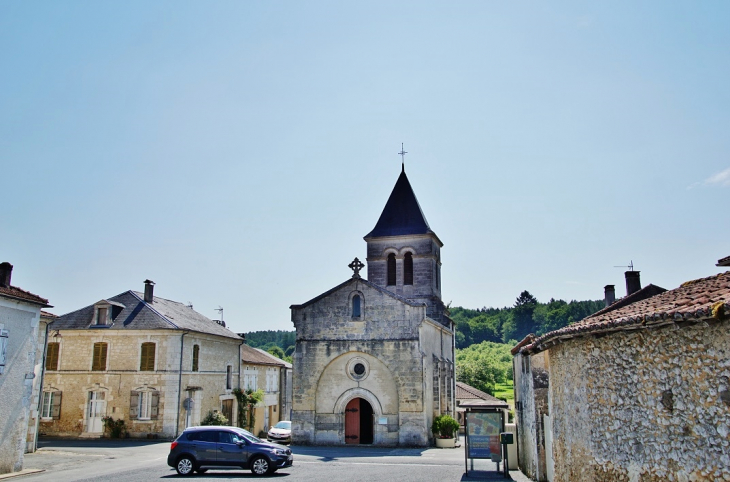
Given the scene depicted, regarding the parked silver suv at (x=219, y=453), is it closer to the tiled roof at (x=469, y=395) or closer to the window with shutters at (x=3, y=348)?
the window with shutters at (x=3, y=348)

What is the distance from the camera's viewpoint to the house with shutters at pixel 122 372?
27.3 m

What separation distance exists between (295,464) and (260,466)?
3228 mm

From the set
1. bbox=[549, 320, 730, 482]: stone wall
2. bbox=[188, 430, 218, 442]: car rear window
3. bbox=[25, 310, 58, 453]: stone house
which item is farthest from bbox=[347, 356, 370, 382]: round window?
bbox=[549, 320, 730, 482]: stone wall

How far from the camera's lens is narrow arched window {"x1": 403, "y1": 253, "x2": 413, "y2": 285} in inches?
1325

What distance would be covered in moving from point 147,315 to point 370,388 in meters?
11.4

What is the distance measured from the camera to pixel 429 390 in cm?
2730

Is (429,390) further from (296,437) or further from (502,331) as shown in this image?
(502,331)

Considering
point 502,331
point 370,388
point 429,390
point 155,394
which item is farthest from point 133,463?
point 502,331

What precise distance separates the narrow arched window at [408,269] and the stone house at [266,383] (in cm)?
995

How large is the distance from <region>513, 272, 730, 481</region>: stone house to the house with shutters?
20.8 meters

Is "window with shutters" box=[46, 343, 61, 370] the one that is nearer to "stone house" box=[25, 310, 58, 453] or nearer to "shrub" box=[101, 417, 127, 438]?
"shrub" box=[101, 417, 127, 438]

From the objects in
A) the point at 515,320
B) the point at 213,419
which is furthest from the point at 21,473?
the point at 515,320

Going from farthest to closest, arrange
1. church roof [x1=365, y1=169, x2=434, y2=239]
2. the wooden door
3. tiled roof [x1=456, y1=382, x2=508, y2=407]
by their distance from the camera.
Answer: tiled roof [x1=456, y1=382, x2=508, y2=407], church roof [x1=365, y1=169, x2=434, y2=239], the wooden door

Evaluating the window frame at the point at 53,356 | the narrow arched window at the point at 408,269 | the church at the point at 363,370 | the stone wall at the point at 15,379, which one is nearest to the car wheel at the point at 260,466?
the stone wall at the point at 15,379
